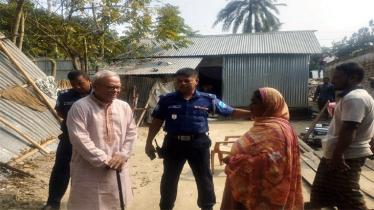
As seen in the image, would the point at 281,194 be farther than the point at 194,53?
No

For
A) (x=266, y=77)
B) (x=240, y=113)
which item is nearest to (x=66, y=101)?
(x=240, y=113)

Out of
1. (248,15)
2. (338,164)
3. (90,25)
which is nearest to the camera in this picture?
(338,164)

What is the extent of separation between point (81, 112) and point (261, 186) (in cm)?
148

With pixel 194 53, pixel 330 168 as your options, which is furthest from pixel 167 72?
pixel 330 168

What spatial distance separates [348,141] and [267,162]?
833mm

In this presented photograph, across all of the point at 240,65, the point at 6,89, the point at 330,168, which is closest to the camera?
the point at 330,168

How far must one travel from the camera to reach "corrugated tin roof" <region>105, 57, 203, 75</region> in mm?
11359

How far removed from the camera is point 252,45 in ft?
44.9

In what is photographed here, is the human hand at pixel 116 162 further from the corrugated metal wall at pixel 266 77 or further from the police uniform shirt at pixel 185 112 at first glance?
the corrugated metal wall at pixel 266 77

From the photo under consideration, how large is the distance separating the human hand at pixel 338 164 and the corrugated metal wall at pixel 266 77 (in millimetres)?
10350

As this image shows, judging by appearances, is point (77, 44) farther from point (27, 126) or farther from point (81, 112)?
point (81, 112)

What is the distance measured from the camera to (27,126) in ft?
17.6

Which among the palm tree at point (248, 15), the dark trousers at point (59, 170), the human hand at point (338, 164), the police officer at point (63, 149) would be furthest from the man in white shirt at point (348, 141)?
the palm tree at point (248, 15)

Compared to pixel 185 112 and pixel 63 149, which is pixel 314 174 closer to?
pixel 185 112
